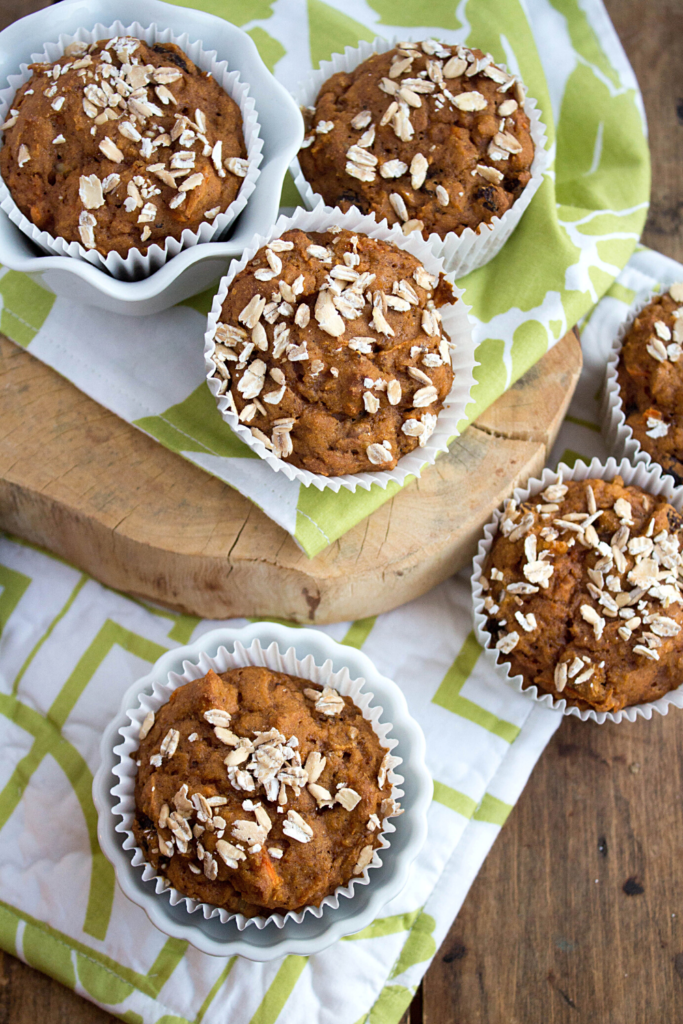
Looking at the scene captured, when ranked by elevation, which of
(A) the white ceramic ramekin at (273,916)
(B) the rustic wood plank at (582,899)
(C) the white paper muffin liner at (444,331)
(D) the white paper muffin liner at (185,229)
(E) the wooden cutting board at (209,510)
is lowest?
(B) the rustic wood plank at (582,899)

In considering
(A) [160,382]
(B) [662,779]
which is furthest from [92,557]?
(B) [662,779]

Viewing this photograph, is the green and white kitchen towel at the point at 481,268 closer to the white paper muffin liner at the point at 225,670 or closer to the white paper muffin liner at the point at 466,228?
the white paper muffin liner at the point at 466,228

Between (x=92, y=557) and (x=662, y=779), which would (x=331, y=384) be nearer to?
(x=92, y=557)

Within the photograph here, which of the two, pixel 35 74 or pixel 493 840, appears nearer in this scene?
pixel 35 74

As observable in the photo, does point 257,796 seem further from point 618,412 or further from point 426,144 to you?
point 426,144

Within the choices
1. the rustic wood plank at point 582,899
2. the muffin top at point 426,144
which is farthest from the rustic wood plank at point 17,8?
the rustic wood plank at point 582,899

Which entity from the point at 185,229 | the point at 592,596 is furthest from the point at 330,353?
the point at 592,596
